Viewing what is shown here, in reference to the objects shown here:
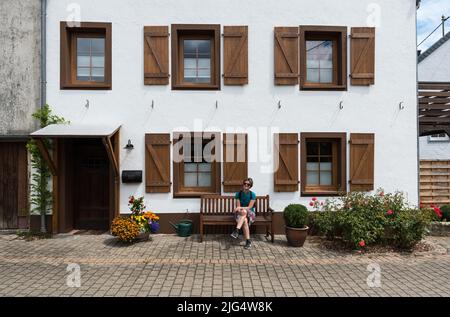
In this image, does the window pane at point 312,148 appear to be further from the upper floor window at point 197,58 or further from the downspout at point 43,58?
the downspout at point 43,58

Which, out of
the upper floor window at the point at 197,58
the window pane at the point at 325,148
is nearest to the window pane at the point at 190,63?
the upper floor window at the point at 197,58

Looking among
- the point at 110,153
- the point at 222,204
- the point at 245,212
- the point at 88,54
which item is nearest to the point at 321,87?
the point at 245,212

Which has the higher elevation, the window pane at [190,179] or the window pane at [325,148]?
the window pane at [325,148]

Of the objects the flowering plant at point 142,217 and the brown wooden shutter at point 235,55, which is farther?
the brown wooden shutter at point 235,55

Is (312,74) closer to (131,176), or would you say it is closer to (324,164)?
(324,164)

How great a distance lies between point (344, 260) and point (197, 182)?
391 centimetres

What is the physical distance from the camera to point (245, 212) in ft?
20.6

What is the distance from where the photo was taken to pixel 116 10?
720cm

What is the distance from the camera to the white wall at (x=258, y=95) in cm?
718

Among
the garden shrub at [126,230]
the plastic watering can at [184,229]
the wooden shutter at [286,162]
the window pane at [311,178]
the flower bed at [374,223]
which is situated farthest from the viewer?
the window pane at [311,178]

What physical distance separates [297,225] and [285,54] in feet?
14.2

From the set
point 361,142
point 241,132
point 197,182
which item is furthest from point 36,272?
point 361,142

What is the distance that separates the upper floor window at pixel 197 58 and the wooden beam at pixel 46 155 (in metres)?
3.52

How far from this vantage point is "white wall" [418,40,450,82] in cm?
1591
